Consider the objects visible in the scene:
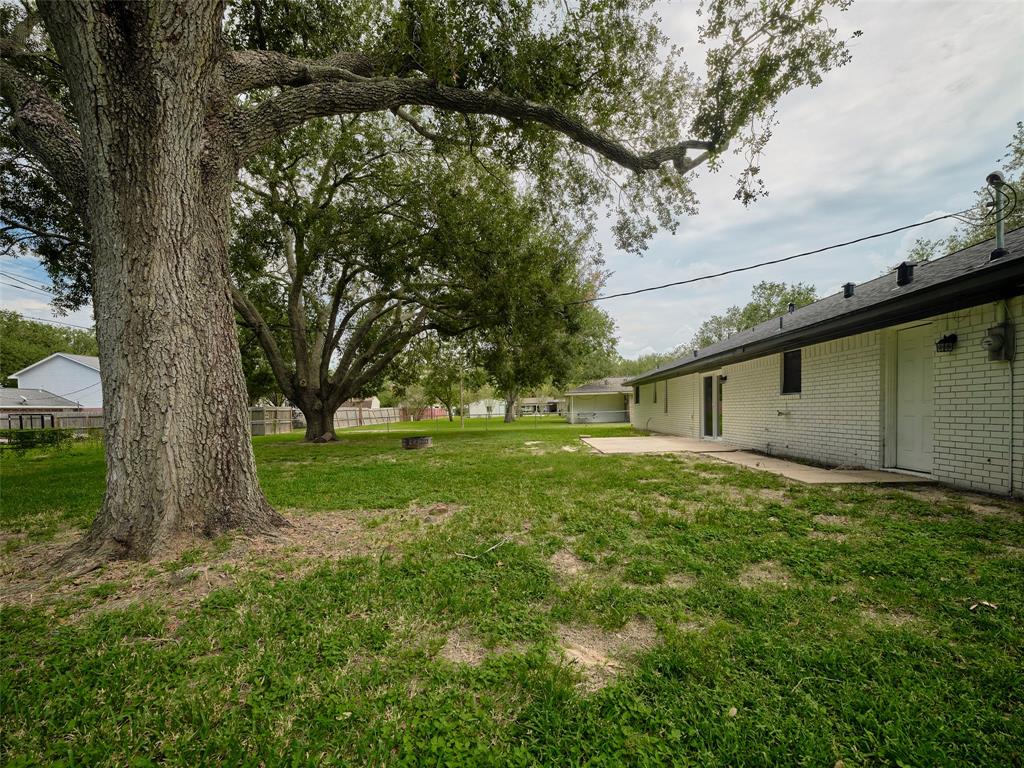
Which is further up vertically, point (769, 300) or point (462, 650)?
point (769, 300)

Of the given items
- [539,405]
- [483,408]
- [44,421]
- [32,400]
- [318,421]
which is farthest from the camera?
[483,408]

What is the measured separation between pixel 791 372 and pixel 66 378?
4101cm

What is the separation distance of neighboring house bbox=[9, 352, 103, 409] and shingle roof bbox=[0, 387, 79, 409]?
1.86 ft

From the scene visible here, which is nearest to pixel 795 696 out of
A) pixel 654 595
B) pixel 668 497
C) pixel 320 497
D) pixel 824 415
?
pixel 654 595

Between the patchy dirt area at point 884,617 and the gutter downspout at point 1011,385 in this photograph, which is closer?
the patchy dirt area at point 884,617

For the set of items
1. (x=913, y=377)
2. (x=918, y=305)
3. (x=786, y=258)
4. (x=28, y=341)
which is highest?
(x=28, y=341)

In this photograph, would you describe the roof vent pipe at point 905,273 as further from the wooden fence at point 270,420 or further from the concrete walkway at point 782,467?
the wooden fence at point 270,420

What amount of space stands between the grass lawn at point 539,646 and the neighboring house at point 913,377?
4.78 ft

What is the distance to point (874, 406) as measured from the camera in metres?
6.46

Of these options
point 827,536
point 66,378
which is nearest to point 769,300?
point 827,536

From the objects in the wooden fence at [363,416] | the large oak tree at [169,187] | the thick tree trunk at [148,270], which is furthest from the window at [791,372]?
the wooden fence at [363,416]

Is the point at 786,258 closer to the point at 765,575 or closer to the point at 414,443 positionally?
the point at 765,575

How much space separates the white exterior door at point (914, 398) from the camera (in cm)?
573

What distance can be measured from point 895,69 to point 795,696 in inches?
409
